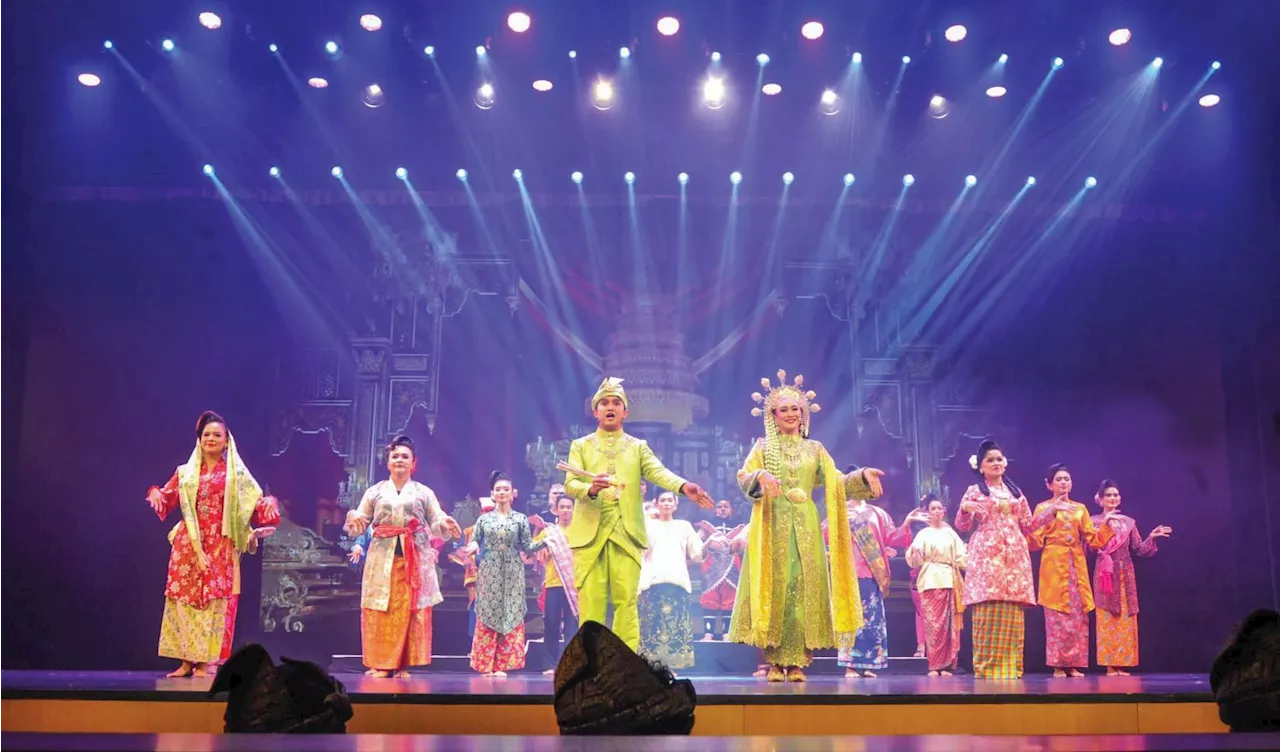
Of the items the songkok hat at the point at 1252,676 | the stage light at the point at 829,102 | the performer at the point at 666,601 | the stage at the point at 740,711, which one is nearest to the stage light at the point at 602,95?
the stage light at the point at 829,102

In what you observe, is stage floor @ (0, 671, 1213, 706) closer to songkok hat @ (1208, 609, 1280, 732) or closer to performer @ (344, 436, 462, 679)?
performer @ (344, 436, 462, 679)

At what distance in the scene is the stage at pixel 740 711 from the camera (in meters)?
3.67

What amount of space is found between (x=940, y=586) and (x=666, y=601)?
89.3 inches

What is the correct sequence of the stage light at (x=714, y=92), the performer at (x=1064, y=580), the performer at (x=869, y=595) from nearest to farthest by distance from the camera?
the performer at (x=1064, y=580) → the performer at (x=869, y=595) → the stage light at (x=714, y=92)

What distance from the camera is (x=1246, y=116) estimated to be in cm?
840

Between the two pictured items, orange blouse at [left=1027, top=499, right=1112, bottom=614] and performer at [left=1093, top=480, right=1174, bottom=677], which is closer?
orange blouse at [left=1027, top=499, right=1112, bottom=614]

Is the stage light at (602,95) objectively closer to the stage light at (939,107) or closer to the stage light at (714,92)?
the stage light at (714,92)

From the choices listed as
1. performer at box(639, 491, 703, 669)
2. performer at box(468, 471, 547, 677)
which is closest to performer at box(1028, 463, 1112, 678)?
performer at box(639, 491, 703, 669)

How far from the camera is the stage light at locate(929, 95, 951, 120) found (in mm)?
8612

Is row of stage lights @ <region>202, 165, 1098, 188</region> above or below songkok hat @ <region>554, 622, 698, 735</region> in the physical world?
above

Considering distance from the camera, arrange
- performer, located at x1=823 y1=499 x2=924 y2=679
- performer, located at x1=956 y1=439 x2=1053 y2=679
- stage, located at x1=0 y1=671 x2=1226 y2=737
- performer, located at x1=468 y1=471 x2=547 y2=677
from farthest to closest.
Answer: performer, located at x1=823 y1=499 x2=924 y2=679, performer, located at x1=468 y1=471 x2=547 y2=677, performer, located at x1=956 y1=439 x2=1053 y2=679, stage, located at x1=0 y1=671 x2=1226 y2=737

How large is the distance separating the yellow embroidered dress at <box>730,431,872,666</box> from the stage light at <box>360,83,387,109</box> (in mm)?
5585

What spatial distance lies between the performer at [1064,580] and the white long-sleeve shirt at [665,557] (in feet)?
8.33

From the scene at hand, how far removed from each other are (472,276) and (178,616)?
19.9 feet
